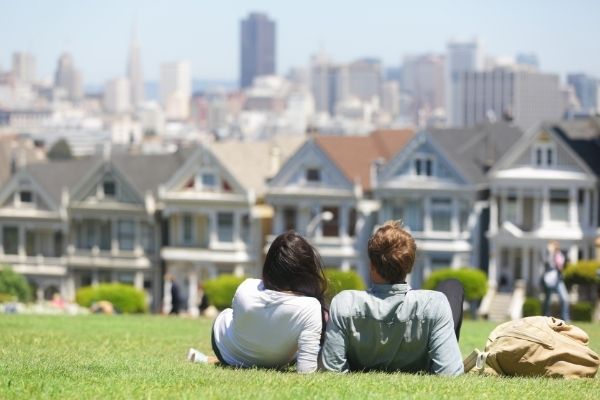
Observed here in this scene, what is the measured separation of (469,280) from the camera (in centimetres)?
5159

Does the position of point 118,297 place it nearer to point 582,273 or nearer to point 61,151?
point 582,273

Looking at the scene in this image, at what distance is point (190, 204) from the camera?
58625 mm

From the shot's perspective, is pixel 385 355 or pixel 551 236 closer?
pixel 385 355

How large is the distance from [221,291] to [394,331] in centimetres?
3727

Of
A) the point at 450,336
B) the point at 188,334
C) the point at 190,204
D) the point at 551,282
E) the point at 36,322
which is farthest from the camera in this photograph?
the point at 190,204

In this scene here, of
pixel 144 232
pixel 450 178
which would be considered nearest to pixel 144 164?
pixel 144 232

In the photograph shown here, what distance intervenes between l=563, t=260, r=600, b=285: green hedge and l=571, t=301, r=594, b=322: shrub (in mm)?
686

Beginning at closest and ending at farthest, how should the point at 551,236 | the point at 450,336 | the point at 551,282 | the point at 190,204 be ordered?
the point at 450,336 < the point at 551,282 < the point at 551,236 < the point at 190,204

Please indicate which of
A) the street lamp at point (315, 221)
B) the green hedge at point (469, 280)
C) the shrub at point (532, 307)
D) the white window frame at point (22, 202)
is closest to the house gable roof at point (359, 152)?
the street lamp at point (315, 221)

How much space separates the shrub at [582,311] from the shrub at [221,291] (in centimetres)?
Answer: 1023

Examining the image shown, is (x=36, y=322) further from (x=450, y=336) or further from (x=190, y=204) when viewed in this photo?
(x=190, y=204)

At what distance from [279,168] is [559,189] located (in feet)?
34.2

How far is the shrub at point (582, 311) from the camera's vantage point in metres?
46.3

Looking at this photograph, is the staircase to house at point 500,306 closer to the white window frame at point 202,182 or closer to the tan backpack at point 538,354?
the white window frame at point 202,182
